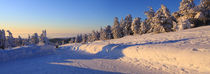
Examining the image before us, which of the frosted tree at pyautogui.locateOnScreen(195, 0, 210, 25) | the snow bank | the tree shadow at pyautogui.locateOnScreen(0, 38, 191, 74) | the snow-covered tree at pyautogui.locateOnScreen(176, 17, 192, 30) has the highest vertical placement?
the frosted tree at pyautogui.locateOnScreen(195, 0, 210, 25)

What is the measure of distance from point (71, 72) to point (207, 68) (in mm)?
6659

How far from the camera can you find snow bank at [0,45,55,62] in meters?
10.0

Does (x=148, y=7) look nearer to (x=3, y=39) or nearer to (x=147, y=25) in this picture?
(x=147, y=25)

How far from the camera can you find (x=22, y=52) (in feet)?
36.6

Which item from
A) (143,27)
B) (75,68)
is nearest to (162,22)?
(143,27)

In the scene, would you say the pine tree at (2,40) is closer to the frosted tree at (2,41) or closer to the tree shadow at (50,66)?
the frosted tree at (2,41)

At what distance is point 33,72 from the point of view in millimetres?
6070

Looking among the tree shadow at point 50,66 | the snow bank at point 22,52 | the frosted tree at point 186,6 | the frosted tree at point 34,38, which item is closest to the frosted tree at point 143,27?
the frosted tree at point 186,6

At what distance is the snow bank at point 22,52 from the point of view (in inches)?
394

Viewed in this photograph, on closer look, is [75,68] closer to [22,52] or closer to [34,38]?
[22,52]

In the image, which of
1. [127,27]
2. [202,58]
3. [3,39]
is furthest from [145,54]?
[3,39]

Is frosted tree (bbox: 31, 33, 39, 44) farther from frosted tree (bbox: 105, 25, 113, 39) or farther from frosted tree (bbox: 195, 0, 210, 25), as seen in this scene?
frosted tree (bbox: 195, 0, 210, 25)

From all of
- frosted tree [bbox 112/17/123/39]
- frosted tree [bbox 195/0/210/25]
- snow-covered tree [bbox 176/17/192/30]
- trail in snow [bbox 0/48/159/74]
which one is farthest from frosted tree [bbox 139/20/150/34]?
trail in snow [bbox 0/48/159/74]

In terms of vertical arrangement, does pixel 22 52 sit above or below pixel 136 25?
below
